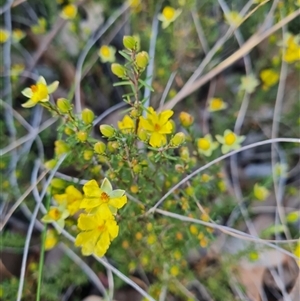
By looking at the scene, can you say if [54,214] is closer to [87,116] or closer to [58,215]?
[58,215]

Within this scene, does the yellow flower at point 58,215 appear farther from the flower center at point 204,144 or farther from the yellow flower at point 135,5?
the yellow flower at point 135,5

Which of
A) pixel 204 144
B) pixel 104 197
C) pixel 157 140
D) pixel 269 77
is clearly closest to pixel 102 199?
pixel 104 197

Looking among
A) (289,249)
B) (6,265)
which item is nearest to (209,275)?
(289,249)

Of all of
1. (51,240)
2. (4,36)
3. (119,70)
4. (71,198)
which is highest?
(119,70)

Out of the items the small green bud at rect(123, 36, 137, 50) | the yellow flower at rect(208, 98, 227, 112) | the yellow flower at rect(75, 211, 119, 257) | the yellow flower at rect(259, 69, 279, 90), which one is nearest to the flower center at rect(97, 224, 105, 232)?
the yellow flower at rect(75, 211, 119, 257)

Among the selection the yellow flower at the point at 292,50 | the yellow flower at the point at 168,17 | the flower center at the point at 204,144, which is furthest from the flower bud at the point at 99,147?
the yellow flower at the point at 292,50

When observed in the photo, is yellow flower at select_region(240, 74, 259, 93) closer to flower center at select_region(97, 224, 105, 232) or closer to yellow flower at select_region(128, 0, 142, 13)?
yellow flower at select_region(128, 0, 142, 13)
